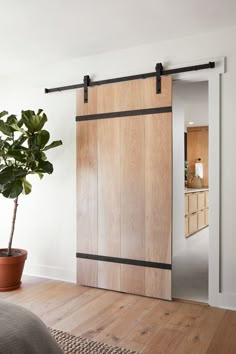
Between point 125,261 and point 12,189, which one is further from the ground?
point 12,189

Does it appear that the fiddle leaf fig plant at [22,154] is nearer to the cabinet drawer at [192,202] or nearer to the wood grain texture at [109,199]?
the wood grain texture at [109,199]

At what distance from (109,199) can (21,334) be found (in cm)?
214

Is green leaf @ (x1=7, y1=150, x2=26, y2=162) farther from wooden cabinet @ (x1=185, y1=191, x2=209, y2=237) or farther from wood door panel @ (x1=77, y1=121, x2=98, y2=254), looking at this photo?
wooden cabinet @ (x1=185, y1=191, x2=209, y2=237)

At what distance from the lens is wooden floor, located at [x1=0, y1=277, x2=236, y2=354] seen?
222cm

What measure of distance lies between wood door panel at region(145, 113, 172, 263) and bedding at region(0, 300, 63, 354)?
1.80 m

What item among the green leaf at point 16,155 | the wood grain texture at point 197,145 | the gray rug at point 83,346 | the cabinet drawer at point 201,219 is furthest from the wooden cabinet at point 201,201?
the gray rug at point 83,346

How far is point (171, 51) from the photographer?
3.07 meters

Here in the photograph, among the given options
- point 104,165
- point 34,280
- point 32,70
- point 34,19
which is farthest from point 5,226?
point 34,19

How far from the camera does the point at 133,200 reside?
3.21 m

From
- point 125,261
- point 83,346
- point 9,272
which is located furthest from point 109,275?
point 83,346

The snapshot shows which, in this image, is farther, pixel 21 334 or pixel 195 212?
pixel 195 212

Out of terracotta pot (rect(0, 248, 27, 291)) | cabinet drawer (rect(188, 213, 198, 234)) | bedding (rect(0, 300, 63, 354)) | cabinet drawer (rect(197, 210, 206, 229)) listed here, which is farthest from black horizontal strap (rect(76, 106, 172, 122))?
cabinet drawer (rect(197, 210, 206, 229))

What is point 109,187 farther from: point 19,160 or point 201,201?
point 201,201

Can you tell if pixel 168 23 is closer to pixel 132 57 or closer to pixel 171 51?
pixel 171 51
